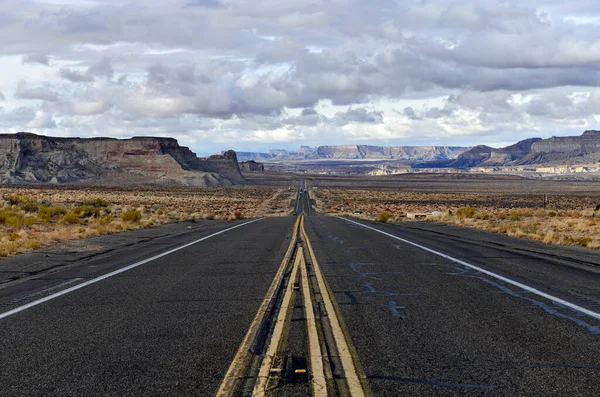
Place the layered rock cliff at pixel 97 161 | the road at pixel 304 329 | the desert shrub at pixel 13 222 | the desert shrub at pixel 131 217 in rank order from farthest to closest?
the layered rock cliff at pixel 97 161 → the desert shrub at pixel 131 217 → the desert shrub at pixel 13 222 → the road at pixel 304 329

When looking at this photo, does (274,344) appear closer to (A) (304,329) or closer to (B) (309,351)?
(B) (309,351)

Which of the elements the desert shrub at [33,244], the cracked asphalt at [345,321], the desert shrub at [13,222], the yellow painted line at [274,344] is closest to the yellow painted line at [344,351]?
the cracked asphalt at [345,321]

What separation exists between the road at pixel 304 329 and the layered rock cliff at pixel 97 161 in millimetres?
122797

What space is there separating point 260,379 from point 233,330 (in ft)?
5.75

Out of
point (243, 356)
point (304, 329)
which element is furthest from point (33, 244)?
point (243, 356)

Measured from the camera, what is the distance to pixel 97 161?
13875 centimetres

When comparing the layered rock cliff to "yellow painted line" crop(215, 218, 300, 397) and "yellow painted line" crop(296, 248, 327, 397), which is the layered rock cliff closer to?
"yellow painted line" crop(215, 218, 300, 397)

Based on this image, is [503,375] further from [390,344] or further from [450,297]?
[450,297]

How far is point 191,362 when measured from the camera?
5.45 meters

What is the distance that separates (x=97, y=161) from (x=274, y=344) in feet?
463

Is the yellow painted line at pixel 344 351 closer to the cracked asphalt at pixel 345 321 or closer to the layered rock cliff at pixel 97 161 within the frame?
the cracked asphalt at pixel 345 321

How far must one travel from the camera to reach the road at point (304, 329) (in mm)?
4918

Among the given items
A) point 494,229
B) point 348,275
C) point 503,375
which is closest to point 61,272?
point 348,275

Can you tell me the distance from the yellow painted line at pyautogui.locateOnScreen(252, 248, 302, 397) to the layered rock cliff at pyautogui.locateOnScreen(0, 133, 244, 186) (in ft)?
410
